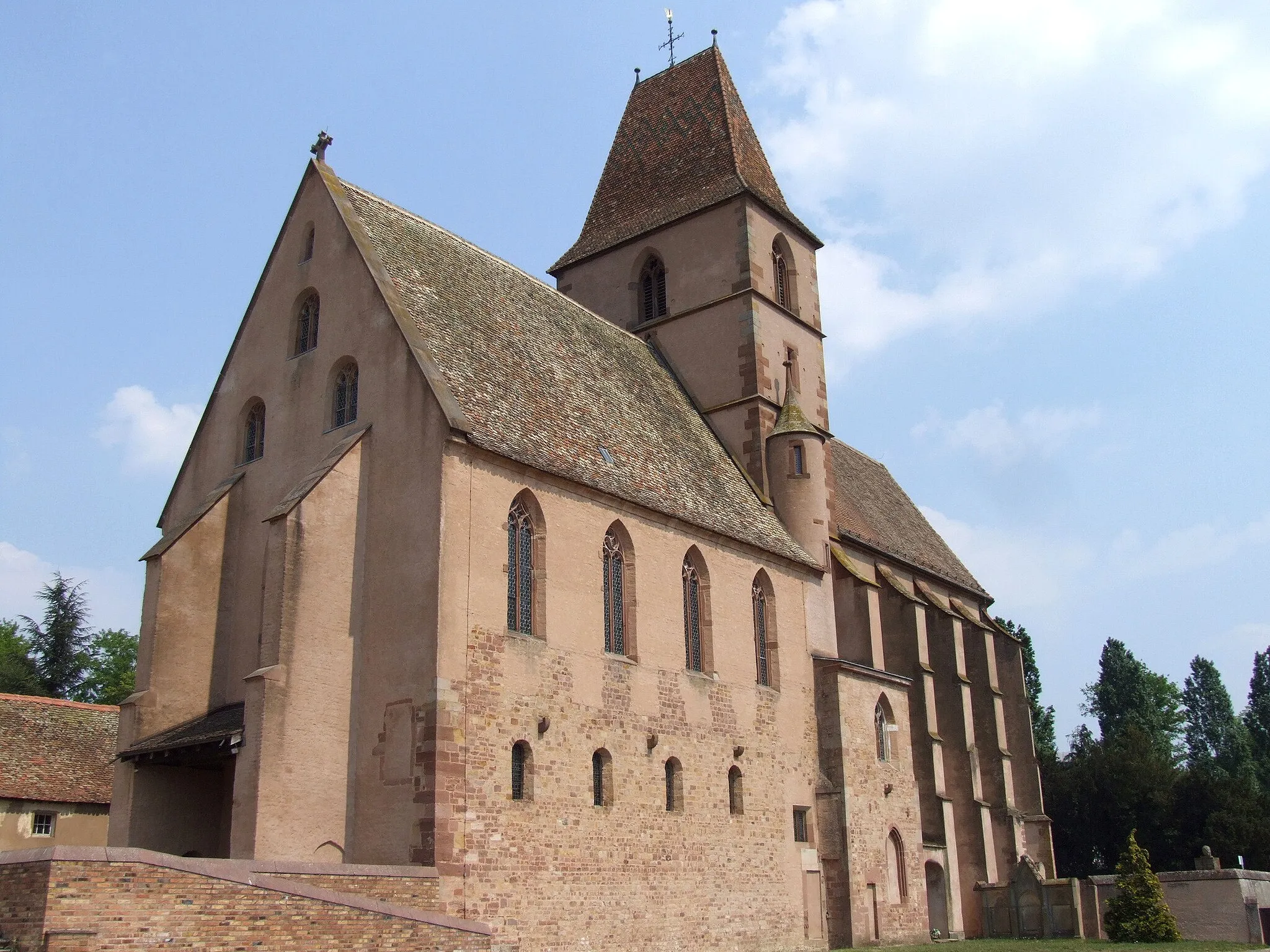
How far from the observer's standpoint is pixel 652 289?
124 feet

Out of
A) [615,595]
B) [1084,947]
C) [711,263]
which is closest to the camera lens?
[615,595]

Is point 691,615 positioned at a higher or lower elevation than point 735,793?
higher

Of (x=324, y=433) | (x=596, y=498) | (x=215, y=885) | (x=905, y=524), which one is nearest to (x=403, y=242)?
(x=324, y=433)

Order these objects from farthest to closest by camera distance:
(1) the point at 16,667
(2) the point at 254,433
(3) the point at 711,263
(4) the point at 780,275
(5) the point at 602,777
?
(1) the point at 16,667
(4) the point at 780,275
(3) the point at 711,263
(2) the point at 254,433
(5) the point at 602,777

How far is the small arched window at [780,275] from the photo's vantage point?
37.2 metres

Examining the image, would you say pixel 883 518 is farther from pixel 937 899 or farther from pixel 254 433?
pixel 254 433

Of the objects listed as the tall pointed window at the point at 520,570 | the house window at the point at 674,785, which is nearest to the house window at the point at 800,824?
the house window at the point at 674,785

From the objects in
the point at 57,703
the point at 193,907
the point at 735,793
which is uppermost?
the point at 57,703

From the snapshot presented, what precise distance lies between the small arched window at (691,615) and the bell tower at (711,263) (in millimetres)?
5453

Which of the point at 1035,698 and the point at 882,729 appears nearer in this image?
the point at 882,729

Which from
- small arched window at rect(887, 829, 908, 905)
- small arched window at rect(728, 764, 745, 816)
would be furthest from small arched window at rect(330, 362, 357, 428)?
small arched window at rect(887, 829, 908, 905)

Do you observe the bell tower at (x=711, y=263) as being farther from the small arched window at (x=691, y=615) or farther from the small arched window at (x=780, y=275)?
the small arched window at (x=691, y=615)

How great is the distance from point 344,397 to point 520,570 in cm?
518

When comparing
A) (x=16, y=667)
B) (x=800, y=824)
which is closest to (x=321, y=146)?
(x=800, y=824)
